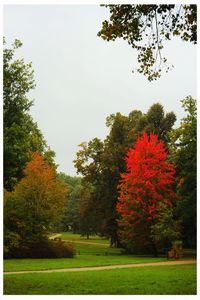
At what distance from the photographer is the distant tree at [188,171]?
105ft

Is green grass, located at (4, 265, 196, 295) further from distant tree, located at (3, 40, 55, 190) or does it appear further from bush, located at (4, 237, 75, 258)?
bush, located at (4, 237, 75, 258)

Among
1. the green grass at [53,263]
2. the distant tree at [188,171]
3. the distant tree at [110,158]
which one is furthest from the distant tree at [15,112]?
the distant tree at [110,158]

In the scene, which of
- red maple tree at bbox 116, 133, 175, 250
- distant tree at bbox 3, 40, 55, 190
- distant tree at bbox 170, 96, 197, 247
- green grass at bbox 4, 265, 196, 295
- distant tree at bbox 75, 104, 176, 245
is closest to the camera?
green grass at bbox 4, 265, 196, 295

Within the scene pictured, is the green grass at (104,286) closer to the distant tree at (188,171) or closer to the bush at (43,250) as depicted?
the distant tree at (188,171)

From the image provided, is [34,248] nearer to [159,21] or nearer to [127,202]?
[127,202]

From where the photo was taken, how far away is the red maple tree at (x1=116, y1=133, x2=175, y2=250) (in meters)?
33.7

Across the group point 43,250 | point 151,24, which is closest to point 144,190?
point 43,250

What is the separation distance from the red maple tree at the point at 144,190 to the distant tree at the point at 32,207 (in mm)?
5432

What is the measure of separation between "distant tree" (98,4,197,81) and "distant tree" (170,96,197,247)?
2145cm

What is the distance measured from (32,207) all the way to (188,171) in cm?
1173

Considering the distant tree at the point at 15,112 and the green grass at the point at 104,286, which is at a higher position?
the distant tree at the point at 15,112

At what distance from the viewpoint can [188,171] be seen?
107 feet

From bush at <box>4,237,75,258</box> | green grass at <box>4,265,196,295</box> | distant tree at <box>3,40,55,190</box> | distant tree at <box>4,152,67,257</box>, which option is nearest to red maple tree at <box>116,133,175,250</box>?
bush at <box>4,237,75,258</box>

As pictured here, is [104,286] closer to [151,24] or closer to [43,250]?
[151,24]
